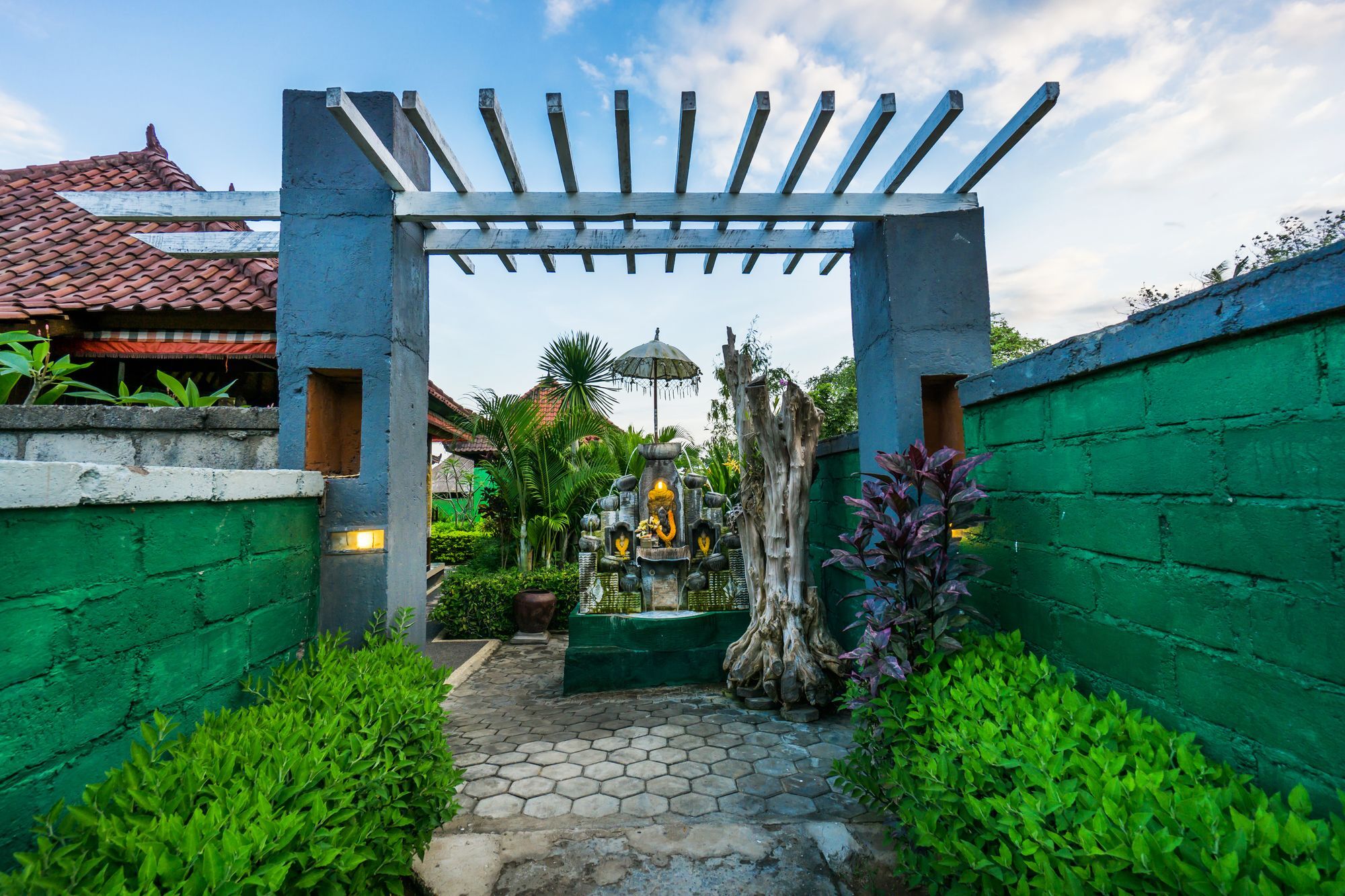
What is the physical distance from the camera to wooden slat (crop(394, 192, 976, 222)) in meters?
3.63

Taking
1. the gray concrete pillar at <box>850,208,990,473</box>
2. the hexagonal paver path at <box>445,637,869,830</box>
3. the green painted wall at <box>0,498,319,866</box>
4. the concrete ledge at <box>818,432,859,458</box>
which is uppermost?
the gray concrete pillar at <box>850,208,990,473</box>

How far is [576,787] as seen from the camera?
→ 2.97 metres

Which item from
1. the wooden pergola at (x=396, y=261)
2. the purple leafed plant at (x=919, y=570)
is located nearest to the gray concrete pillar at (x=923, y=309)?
the wooden pergola at (x=396, y=261)

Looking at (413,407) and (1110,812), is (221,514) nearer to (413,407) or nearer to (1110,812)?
(413,407)

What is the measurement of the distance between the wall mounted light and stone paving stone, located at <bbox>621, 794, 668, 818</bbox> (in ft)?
6.59

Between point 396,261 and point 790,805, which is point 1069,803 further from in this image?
point 396,261

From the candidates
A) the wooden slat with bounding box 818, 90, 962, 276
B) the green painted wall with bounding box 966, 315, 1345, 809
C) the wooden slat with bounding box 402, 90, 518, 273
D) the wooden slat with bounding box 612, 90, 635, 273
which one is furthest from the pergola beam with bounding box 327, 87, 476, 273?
the green painted wall with bounding box 966, 315, 1345, 809

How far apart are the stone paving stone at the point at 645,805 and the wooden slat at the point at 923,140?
12.0 feet

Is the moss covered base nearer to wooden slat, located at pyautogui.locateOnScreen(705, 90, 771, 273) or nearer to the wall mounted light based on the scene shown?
the wall mounted light

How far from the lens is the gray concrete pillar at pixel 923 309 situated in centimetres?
349

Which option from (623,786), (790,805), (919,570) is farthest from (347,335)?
(790,805)

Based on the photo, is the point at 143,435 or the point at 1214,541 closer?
the point at 1214,541

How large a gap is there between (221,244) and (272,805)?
3827 millimetres

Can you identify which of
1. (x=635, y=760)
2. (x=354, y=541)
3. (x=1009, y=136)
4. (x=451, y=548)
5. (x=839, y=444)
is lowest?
(x=635, y=760)
